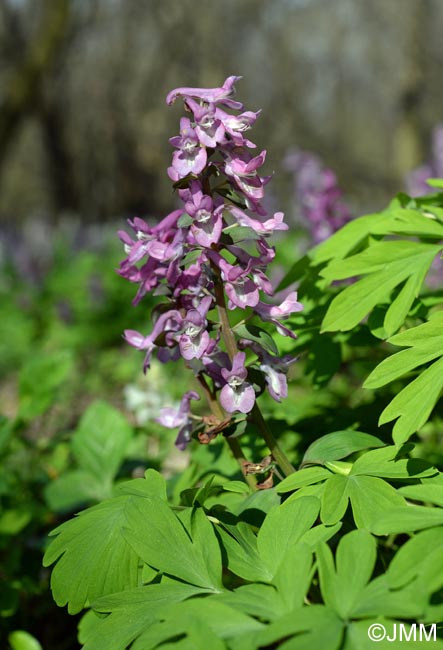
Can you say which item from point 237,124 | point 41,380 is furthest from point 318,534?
point 41,380

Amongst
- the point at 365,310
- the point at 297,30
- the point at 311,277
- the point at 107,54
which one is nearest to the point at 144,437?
the point at 311,277

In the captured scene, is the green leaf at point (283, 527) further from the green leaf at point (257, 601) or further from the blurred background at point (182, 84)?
the blurred background at point (182, 84)

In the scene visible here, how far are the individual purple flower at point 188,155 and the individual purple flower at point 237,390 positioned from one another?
42cm

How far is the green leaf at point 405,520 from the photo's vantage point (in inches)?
50.6

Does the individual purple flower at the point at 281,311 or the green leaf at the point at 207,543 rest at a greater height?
the individual purple flower at the point at 281,311

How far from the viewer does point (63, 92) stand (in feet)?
44.2

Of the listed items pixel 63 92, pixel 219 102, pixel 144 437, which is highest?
pixel 219 102

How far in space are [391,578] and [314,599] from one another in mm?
434

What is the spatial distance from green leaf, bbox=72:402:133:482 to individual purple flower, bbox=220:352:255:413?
1.12m

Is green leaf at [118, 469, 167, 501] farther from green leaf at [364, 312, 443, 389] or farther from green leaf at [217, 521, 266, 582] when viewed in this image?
green leaf at [364, 312, 443, 389]

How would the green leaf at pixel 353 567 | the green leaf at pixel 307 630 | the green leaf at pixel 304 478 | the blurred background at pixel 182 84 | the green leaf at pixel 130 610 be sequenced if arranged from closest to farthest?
the green leaf at pixel 307 630, the green leaf at pixel 353 567, the green leaf at pixel 130 610, the green leaf at pixel 304 478, the blurred background at pixel 182 84

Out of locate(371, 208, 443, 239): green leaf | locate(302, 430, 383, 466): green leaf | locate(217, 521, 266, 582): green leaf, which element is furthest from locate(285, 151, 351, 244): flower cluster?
locate(217, 521, 266, 582): green leaf

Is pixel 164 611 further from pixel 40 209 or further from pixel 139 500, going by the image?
pixel 40 209

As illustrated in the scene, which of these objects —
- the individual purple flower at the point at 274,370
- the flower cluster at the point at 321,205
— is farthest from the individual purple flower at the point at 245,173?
the flower cluster at the point at 321,205
